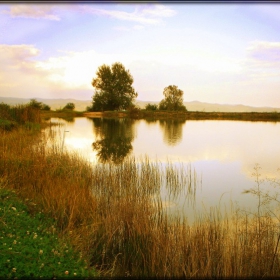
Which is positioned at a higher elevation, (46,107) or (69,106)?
(69,106)

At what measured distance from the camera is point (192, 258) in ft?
14.3

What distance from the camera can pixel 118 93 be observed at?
51.1 m

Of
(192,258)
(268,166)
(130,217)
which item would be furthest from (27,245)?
(268,166)

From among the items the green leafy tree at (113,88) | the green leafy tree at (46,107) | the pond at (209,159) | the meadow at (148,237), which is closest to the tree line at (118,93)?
the green leafy tree at (113,88)

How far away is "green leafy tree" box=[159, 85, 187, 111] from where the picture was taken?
4919 cm

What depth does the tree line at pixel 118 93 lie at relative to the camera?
50250mm

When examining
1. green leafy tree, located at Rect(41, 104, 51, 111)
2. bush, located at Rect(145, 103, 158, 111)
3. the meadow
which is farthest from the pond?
bush, located at Rect(145, 103, 158, 111)

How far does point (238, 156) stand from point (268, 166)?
2.95 meters

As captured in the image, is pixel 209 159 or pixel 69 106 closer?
pixel 209 159

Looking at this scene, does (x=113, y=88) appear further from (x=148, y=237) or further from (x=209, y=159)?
(x=148, y=237)

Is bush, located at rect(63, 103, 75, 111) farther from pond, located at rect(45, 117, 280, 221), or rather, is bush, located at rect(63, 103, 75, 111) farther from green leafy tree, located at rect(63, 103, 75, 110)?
pond, located at rect(45, 117, 280, 221)

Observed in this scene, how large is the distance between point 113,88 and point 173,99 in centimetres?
1026

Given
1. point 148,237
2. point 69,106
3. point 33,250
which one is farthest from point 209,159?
point 69,106

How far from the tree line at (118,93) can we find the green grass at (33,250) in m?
45.2
